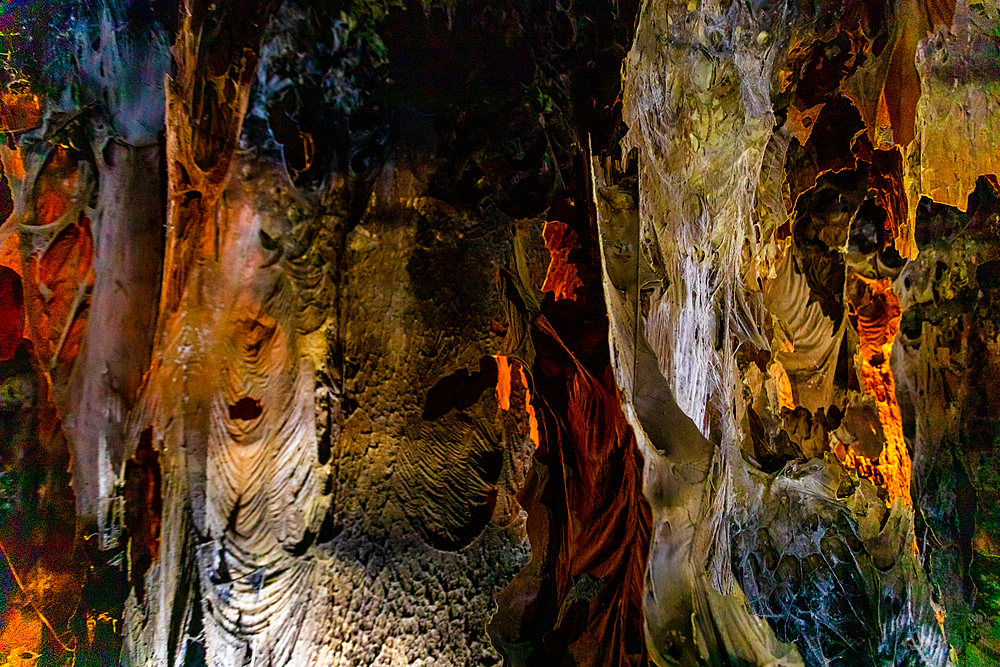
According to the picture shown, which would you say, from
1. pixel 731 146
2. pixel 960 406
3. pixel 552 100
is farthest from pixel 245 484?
pixel 960 406

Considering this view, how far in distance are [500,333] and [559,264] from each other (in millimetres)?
269

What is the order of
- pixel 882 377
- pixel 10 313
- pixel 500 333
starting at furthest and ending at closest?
1. pixel 882 377
2. pixel 500 333
3. pixel 10 313

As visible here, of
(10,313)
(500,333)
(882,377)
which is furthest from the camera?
(882,377)

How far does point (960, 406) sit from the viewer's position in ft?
7.27

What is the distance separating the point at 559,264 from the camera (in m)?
1.88

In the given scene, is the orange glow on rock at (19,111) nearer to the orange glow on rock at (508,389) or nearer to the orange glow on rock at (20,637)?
the orange glow on rock at (20,637)

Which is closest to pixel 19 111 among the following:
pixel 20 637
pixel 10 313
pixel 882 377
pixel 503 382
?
pixel 10 313

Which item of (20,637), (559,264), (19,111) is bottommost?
(20,637)

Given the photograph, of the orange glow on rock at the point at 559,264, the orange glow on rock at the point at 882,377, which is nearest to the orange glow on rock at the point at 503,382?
the orange glow on rock at the point at 559,264

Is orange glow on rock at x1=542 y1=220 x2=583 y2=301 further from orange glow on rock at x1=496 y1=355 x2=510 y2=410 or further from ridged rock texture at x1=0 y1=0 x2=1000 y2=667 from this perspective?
orange glow on rock at x1=496 y1=355 x2=510 y2=410

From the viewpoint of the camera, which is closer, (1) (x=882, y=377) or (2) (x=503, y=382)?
(2) (x=503, y=382)

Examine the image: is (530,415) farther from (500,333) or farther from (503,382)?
(500,333)

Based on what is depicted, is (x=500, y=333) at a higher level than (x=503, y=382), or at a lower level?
higher

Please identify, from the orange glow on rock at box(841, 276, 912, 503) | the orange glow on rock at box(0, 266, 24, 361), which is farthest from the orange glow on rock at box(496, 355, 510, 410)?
the orange glow on rock at box(841, 276, 912, 503)
